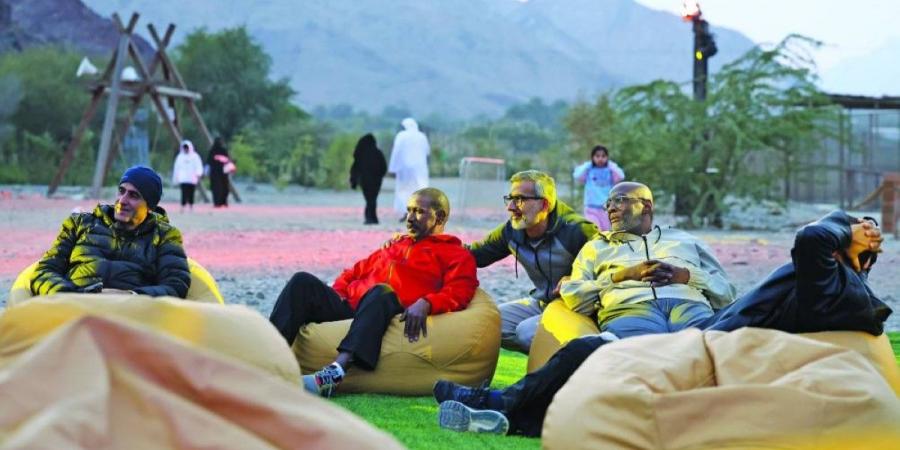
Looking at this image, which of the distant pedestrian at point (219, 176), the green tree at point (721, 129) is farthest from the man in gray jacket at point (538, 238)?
the distant pedestrian at point (219, 176)

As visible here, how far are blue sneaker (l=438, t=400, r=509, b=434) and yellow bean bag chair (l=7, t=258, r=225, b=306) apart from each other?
2.05m

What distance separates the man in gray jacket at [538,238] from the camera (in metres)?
8.92

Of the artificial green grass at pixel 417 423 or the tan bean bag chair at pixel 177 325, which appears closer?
the tan bean bag chair at pixel 177 325

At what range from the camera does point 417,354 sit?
8.56 meters

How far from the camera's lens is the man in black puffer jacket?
8.58 metres

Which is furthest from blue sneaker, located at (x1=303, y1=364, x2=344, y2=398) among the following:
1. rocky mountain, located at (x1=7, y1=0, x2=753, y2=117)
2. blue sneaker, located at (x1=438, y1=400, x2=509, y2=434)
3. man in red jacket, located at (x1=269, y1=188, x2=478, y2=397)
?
rocky mountain, located at (x1=7, y1=0, x2=753, y2=117)

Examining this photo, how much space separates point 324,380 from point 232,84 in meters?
52.1

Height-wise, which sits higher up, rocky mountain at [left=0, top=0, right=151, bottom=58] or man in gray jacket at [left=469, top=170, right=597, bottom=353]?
rocky mountain at [left=0, top=0, right=151, bottom=58]

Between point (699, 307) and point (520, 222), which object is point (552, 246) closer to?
point (520, 222)

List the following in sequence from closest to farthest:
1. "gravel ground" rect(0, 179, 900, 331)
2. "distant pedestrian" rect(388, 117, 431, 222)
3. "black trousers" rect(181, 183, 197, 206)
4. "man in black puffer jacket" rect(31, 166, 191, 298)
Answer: "man in black puffer jacket" rect(31, 166, 191, 298) < "gravel ground" rect(0, 179, 900, 331) < "distant pedestrian" rect(388, 117, 431, 222) < "black trousers" rect(181, 183, 197, 206)

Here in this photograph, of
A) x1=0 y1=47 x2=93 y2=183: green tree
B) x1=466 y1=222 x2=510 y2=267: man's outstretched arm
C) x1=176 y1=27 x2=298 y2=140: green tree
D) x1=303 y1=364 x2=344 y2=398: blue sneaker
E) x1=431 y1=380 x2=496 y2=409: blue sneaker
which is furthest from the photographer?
x1=176 y1=27 x2=298 y2=140: green tree

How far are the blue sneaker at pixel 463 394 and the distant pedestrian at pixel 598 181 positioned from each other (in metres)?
11.1

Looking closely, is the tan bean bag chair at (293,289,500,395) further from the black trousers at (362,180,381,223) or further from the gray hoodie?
the black trousers at (362,180,381,223)

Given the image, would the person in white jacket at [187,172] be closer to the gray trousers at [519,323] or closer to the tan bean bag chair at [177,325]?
the gray trousers at [519,323]
